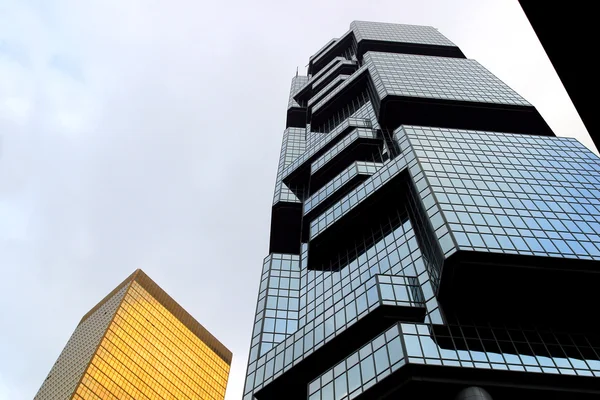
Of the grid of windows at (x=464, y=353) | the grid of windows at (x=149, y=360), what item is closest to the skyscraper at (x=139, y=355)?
the grid of windows at (x=149, y=360)

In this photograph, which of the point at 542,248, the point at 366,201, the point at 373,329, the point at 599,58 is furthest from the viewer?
the point at 366,201

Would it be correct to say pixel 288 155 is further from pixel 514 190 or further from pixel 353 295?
pixel 514 190

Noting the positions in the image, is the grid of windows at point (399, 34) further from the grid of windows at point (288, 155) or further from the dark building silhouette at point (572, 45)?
the dark building silhouette at point (572, 45)

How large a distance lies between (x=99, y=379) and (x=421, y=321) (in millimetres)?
97741

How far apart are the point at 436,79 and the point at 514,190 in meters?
36.3

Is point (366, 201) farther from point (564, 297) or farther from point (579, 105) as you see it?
point (579, 105)

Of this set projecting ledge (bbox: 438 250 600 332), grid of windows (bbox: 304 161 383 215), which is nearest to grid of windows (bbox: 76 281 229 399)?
grid of windows (bbox: 304 161 383 215)

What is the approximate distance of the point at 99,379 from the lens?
118938mm

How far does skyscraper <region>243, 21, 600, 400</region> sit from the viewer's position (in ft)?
123

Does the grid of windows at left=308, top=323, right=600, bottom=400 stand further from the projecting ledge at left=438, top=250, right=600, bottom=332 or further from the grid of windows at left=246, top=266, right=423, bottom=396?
the grid of windows at left=246, top=266, right=423, bottom=396

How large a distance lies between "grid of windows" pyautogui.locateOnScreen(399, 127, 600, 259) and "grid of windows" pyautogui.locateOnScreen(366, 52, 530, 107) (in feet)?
40.4

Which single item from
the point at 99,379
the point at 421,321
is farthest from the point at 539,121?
the point at 99,379

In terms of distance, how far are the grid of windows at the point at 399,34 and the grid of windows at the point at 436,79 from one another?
13.4 metres

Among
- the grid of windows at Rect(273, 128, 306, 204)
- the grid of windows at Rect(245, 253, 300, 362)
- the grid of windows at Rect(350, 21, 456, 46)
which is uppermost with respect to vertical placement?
→ the grid of windows at Rect(350, 21, 456, 46)
